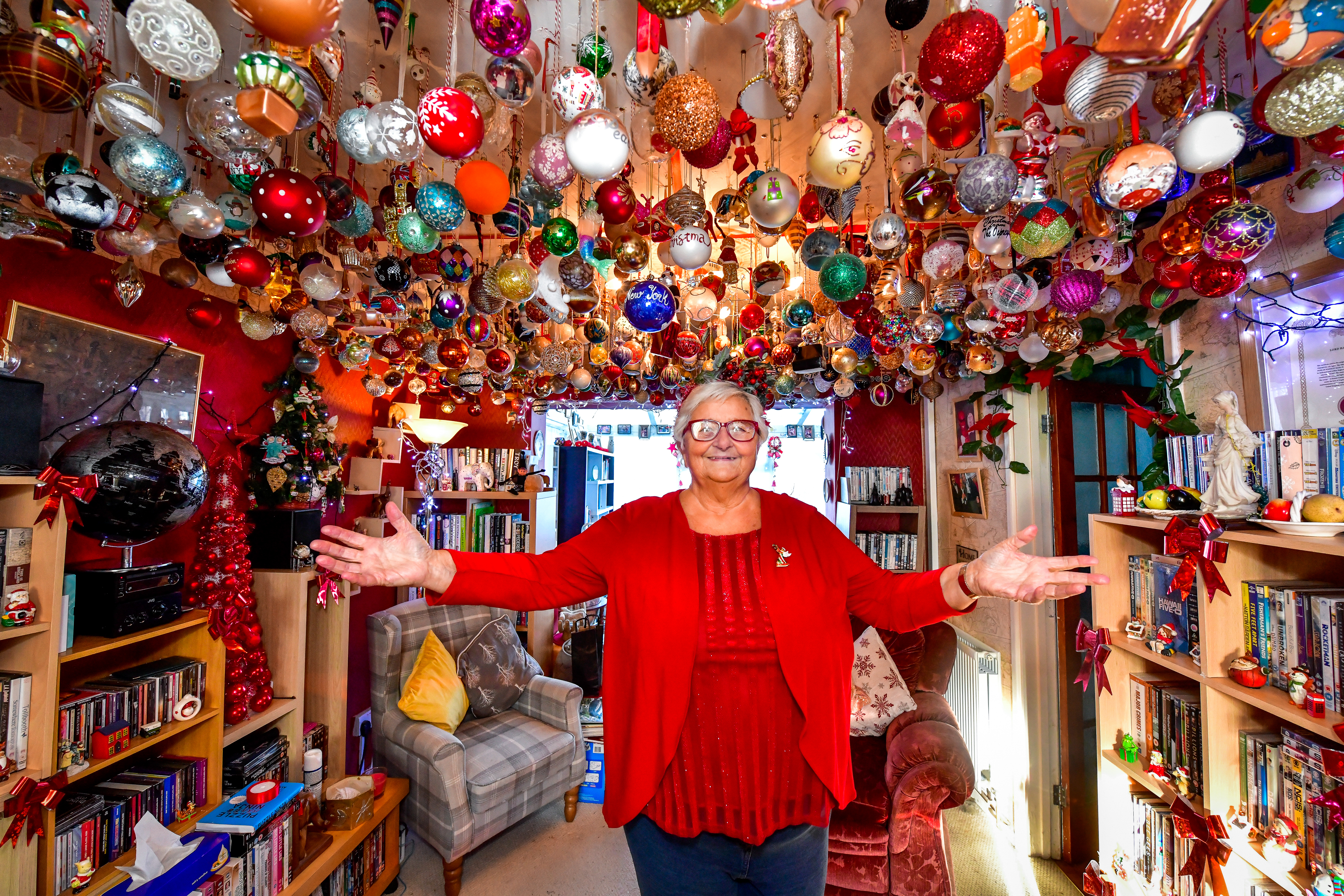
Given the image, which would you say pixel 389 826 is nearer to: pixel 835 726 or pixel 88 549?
pixel 88 549

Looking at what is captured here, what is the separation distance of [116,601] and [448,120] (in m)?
1.73

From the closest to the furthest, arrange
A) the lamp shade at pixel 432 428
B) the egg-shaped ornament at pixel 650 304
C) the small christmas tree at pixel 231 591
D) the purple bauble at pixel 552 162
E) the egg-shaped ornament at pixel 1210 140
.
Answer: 1. the egg-shaped ornament at pixel 1210 140
2. the purple bauble at pixel 552 162
3. the egg-shaped ornament at pixel 650 304
4. the small christmas tree at pixel 231 591
5. the lamp shade at pixel 432 428

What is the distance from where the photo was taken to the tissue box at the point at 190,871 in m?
1.62

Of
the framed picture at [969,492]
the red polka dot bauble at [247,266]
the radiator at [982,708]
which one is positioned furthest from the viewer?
the framed picture at [969,492]

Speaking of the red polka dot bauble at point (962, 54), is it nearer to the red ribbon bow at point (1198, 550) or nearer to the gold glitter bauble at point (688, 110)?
the gold glitter bauble at point (688, 110)

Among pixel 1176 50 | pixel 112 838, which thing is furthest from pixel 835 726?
pixel 112 838

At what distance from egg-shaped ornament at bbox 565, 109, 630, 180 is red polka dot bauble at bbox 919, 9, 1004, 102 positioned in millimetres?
542

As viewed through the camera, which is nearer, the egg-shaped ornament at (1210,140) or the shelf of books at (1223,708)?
the egg-shaped ornament at (1210,140)

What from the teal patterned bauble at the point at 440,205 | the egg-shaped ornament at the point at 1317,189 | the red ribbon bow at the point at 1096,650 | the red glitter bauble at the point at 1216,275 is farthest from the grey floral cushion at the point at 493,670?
the egg-shaped ornament at the point at 1317,189

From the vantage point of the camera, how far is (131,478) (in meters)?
1.60

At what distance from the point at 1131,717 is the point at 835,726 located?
4.30 feet

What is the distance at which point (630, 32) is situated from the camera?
1.48 meters

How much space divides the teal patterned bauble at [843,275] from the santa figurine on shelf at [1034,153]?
1.33 ft

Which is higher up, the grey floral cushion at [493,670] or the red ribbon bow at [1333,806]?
the red ribbon bow at [1333,806]
